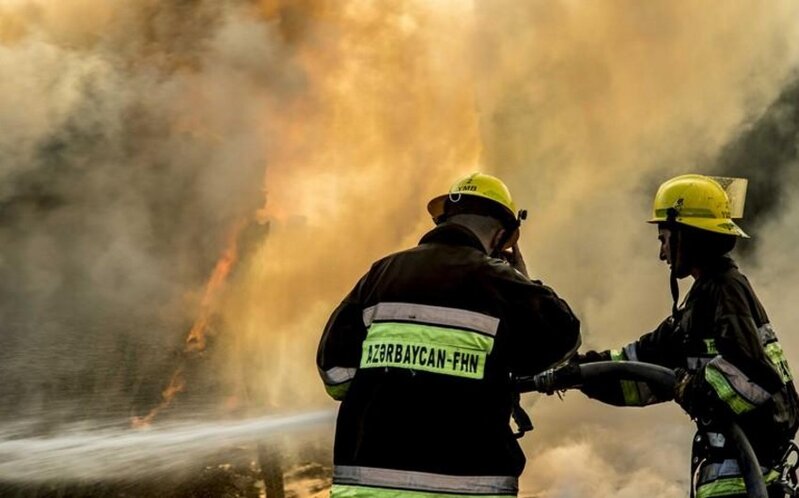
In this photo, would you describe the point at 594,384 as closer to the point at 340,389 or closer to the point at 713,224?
the point at 713,224

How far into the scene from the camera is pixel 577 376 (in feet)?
12.2

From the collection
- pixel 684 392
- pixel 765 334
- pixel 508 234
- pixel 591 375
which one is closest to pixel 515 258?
pixel 508 234

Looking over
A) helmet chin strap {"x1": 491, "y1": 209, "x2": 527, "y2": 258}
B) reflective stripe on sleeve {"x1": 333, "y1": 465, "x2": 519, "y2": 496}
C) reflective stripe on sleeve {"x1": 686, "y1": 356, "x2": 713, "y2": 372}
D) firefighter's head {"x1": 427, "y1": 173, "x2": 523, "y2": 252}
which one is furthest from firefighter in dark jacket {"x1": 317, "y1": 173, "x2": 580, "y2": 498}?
reflective stripe on sleeve {"x1": 686, "y1": 356, "x2": 713, "y2": 372}

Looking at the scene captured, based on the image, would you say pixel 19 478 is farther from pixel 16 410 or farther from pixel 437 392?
pixel 437 392

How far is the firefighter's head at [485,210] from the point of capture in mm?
3410

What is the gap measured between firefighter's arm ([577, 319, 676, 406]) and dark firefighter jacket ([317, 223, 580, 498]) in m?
1.18

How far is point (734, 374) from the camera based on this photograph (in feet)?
11.2

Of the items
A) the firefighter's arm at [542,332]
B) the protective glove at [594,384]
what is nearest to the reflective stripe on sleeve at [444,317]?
the firefighter's arm at [542,332]

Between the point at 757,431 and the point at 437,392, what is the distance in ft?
6.25

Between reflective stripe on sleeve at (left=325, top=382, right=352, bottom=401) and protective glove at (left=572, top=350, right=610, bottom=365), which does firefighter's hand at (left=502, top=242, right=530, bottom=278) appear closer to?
protective glove at (left=572, top=350, right=610, bottom=365)

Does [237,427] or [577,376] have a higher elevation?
[237,427]

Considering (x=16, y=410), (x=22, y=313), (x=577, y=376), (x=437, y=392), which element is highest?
(x=22, y=313)

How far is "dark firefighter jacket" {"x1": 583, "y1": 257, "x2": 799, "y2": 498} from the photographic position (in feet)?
11.2

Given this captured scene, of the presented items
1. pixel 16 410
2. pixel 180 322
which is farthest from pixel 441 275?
pixel 180 322
